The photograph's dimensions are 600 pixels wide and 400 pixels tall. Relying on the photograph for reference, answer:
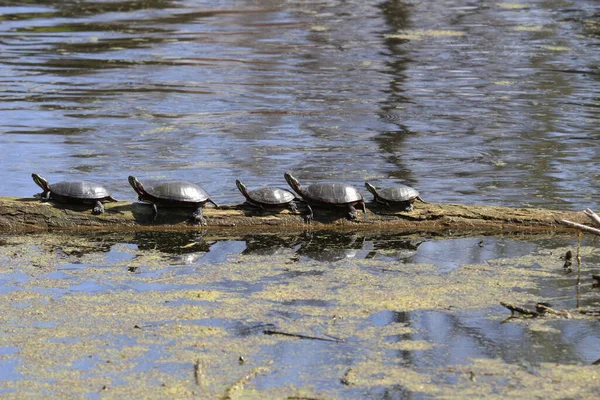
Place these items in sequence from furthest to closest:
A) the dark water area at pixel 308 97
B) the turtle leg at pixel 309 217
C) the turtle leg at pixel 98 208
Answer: the dark water area at pixel 308 97, the turtle leg at pixel 309 217, the turtle leg at pixel 98 208

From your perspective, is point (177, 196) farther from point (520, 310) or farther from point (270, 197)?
point (520, 310)

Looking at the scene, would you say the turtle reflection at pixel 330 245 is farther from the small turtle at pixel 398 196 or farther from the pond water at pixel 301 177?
the small turtle at pixel 398 196

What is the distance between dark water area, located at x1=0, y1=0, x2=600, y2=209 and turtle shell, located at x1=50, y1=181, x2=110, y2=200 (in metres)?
1.44

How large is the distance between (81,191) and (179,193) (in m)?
0.61

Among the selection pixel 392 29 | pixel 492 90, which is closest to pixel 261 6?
pixel 392 29

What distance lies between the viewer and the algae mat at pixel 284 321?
449cm

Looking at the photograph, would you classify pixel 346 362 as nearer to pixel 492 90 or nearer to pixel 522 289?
pixel 522 289

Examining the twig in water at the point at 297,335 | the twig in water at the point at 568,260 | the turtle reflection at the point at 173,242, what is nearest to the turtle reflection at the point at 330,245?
the turtle reflection at the point at 173,242

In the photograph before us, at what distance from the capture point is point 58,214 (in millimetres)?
6672

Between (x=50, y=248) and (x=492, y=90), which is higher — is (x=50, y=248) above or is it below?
above

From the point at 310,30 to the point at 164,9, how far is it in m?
3.89

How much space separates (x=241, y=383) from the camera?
448 centimetres

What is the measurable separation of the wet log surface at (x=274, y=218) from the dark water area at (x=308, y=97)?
1162 millimetres

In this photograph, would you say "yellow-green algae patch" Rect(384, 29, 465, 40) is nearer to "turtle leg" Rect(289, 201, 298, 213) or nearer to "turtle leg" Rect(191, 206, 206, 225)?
"turtle leg" Rect(289, 201, 298, 213)
